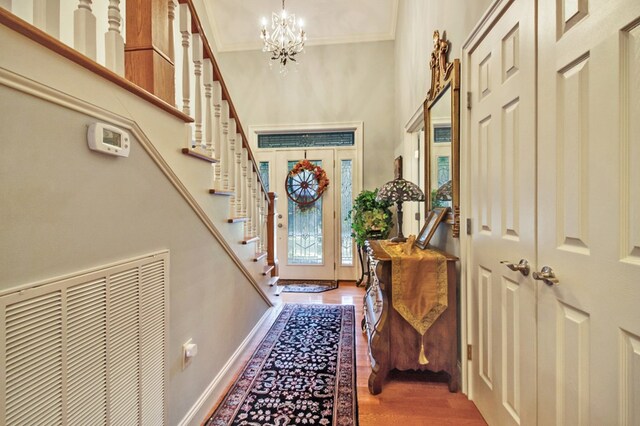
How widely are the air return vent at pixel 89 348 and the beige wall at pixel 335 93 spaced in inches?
147

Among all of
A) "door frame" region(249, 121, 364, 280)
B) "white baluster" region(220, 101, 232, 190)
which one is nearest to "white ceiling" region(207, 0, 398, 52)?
"door frame" region(249, 121, 364, 280)

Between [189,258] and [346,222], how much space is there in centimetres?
328

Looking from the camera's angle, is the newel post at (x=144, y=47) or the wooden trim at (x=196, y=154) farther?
the wooden trim at (x=196, y=154)

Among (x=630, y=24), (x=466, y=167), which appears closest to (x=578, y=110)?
(x=630, y=24)

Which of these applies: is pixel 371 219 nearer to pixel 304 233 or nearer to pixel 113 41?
pixel 304 233

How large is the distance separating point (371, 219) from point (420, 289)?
6.60 ft

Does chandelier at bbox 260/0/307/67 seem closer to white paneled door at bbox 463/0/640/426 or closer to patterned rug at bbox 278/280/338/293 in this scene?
white paneled door at bbox 463/0/640/426

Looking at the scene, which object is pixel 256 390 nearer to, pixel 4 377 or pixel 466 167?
pixel 4 377

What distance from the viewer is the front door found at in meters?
4.54

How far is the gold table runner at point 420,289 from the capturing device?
1742 millimetres

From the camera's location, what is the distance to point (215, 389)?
5.57 feet

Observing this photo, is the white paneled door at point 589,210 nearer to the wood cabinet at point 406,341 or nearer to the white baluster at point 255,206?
the wood cabinet at point 406,341

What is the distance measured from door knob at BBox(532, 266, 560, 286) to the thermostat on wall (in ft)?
5.13

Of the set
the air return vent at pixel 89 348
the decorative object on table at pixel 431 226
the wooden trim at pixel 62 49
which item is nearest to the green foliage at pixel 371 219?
the decorative object on table at pixel 431 226
